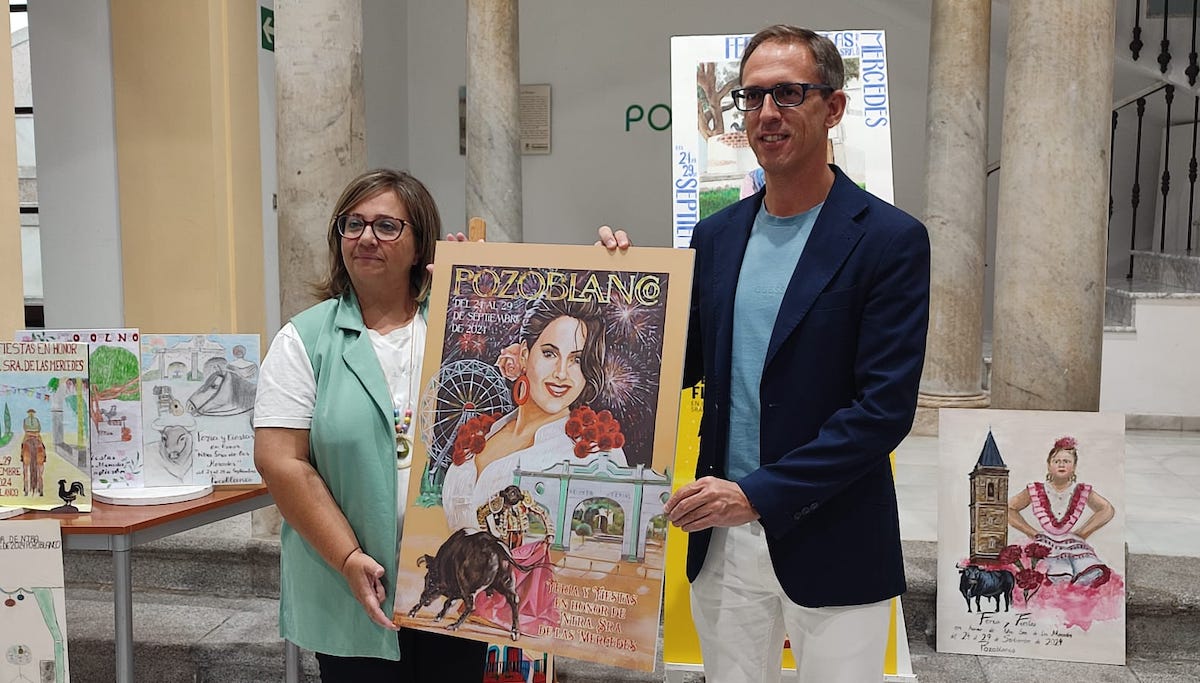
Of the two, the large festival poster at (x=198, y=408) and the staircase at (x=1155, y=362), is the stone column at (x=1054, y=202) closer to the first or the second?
the large festival poster at (x=198, y=408)

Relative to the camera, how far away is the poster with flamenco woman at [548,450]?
169 cm

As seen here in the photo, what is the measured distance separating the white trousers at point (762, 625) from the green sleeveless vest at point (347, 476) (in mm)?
539

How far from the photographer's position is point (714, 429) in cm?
180

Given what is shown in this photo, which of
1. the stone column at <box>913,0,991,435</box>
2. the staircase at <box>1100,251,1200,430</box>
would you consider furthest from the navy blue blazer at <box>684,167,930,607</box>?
the staircase at <box>1100,251,1200,430</box>

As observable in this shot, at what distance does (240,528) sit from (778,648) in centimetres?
289

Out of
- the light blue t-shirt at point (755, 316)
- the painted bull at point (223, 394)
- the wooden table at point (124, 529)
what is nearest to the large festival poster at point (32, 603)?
the wooden table at point (124, 529)

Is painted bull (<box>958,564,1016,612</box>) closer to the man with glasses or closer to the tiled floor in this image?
the tiled floor

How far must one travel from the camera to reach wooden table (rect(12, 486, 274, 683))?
2473 mm

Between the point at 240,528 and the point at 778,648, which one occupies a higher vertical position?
the point at 778,648

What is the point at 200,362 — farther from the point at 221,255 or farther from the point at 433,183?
the point at 433,183

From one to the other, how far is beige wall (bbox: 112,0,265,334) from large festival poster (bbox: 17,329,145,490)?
3.00 meters

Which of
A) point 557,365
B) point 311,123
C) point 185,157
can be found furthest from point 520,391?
point 185,157

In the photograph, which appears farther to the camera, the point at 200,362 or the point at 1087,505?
the point at 1087,505

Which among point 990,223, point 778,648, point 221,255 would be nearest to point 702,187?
point 778,648
